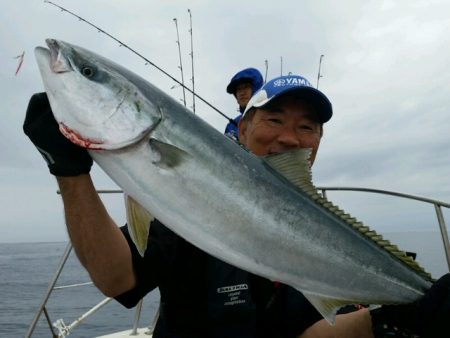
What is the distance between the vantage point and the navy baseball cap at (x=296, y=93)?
320 cm

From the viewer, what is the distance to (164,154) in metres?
2.09

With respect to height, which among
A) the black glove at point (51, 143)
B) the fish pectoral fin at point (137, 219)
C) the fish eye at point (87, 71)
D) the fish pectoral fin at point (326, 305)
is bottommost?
the fish pectoral fin at point (326, 305)

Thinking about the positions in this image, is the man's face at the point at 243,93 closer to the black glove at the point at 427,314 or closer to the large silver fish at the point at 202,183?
the large silver fish at the point at 202,183

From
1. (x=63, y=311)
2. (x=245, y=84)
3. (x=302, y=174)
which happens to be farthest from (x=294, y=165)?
(x=63, y=311)

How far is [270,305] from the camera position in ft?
9.56

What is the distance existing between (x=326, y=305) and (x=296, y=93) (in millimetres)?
1587

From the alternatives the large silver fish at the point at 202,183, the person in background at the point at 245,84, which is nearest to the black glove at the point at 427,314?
the large silver fish at the point at 202,183

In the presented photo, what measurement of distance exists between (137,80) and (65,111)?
1.34ft

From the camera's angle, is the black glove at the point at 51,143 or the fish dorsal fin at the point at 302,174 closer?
the black glove at the point at 51,143

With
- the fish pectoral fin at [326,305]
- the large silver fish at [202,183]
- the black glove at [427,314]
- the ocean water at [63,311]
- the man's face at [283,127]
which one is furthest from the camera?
the ocean water at [63,311]

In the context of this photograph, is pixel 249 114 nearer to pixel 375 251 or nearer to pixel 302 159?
pixel 302 159

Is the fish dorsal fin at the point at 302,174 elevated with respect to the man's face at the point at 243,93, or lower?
lower

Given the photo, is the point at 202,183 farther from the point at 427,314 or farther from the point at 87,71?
the point at 427,314

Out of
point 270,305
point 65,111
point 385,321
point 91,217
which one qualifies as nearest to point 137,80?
point 65,111
